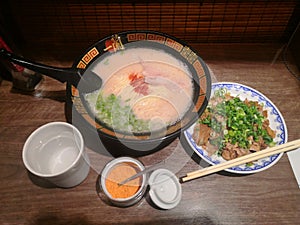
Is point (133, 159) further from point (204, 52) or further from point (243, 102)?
point (204, 52)

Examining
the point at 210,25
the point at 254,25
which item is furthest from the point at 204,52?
the point at 254,25

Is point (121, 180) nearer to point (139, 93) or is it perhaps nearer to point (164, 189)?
point (164, 189)

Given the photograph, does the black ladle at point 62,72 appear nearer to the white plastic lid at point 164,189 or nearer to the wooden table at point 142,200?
the wooden table at point 142,200

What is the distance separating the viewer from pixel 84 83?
1259 millimetres

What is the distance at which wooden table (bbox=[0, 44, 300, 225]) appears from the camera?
3.90 ft

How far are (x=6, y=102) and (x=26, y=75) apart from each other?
165 millimetres

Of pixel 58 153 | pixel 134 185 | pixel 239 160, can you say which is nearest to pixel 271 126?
pixel 239 160

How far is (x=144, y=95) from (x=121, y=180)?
0.39 m

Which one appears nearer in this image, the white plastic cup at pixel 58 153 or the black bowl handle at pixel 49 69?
the white plastic cup at pixel 58 153

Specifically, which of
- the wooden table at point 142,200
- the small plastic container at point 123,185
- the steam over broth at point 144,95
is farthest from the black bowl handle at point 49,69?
the small plastic container at point 123,185

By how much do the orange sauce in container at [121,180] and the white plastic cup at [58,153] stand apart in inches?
4.9

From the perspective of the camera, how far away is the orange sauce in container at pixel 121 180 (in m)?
1.15

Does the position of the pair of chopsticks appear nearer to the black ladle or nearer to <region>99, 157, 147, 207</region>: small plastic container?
<region>99, 157, 147, 207</region>: small plastic container

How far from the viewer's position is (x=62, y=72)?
1234 mm
